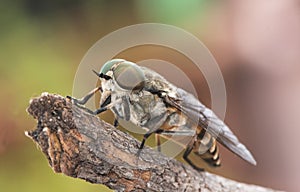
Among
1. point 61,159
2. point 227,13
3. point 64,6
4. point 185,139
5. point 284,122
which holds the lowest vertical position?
point 61,159

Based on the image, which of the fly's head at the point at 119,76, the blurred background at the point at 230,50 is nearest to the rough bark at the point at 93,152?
the fly's head at the point at 119,76

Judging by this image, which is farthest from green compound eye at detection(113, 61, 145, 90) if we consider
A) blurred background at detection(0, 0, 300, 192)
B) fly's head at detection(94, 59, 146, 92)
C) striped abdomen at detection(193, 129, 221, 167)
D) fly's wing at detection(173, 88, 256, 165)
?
blurred background at detection(0, 0, 300, 192)

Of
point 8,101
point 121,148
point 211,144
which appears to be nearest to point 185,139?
point 211,144

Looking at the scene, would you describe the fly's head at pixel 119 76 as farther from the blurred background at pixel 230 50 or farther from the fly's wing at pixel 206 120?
the blurred background at pixel 230 50

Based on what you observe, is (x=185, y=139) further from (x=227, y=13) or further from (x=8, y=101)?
(x=227, y=13)

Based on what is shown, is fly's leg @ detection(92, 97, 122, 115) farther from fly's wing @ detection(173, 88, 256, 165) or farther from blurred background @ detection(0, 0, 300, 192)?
blurred background @ detection(0, 0, 300, 192)

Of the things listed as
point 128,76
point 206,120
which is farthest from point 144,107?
point 206,120

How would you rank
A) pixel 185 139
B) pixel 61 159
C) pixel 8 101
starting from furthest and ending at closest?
1. pixel 8 101
2. pixel 185 139
3. pixel 61 159

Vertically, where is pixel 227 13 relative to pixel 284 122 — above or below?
above

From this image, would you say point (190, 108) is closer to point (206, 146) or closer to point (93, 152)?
point (206, 146)
